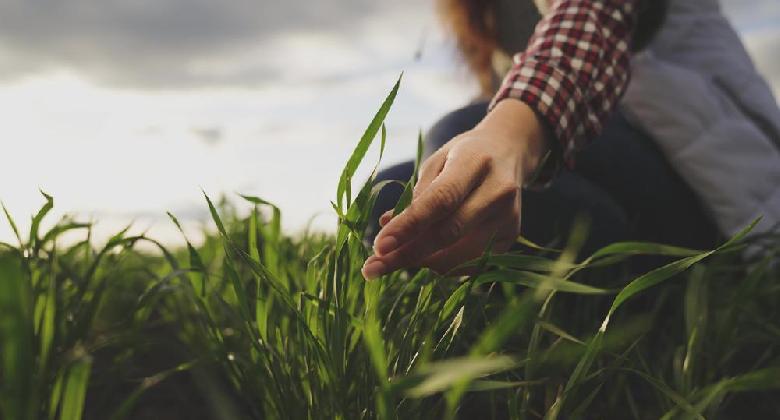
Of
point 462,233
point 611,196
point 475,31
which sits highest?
point 475,31

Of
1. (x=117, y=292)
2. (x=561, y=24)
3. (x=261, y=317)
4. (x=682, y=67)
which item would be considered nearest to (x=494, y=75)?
(x=682, y=67)

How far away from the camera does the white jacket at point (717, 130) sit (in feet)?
5.02

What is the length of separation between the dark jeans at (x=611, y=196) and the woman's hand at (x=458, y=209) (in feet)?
2.13

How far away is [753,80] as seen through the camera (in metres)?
1.68

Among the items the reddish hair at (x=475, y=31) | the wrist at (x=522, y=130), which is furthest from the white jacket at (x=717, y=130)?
the wrist at (x=522, y=130)

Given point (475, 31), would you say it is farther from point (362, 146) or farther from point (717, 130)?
point (362, 146)

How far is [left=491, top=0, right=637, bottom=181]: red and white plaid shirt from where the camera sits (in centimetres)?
104

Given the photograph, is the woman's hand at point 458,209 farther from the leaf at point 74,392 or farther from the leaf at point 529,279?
the leaf at point 74,392

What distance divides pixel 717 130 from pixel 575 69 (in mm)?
581

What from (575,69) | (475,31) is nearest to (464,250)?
(575,69)

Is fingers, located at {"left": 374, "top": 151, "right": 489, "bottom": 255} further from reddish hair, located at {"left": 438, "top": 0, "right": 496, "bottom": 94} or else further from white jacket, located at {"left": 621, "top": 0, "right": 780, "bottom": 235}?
reddish hair, located at {"left": 438, "top": 0, "right": 496, "bottom": 94}

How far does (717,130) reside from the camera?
1552 mm

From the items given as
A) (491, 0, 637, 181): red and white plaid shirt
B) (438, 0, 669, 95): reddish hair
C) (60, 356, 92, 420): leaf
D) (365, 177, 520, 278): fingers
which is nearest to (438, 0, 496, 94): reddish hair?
(438, 0, 669, 95): reddish hair

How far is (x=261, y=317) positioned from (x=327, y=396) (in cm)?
12
